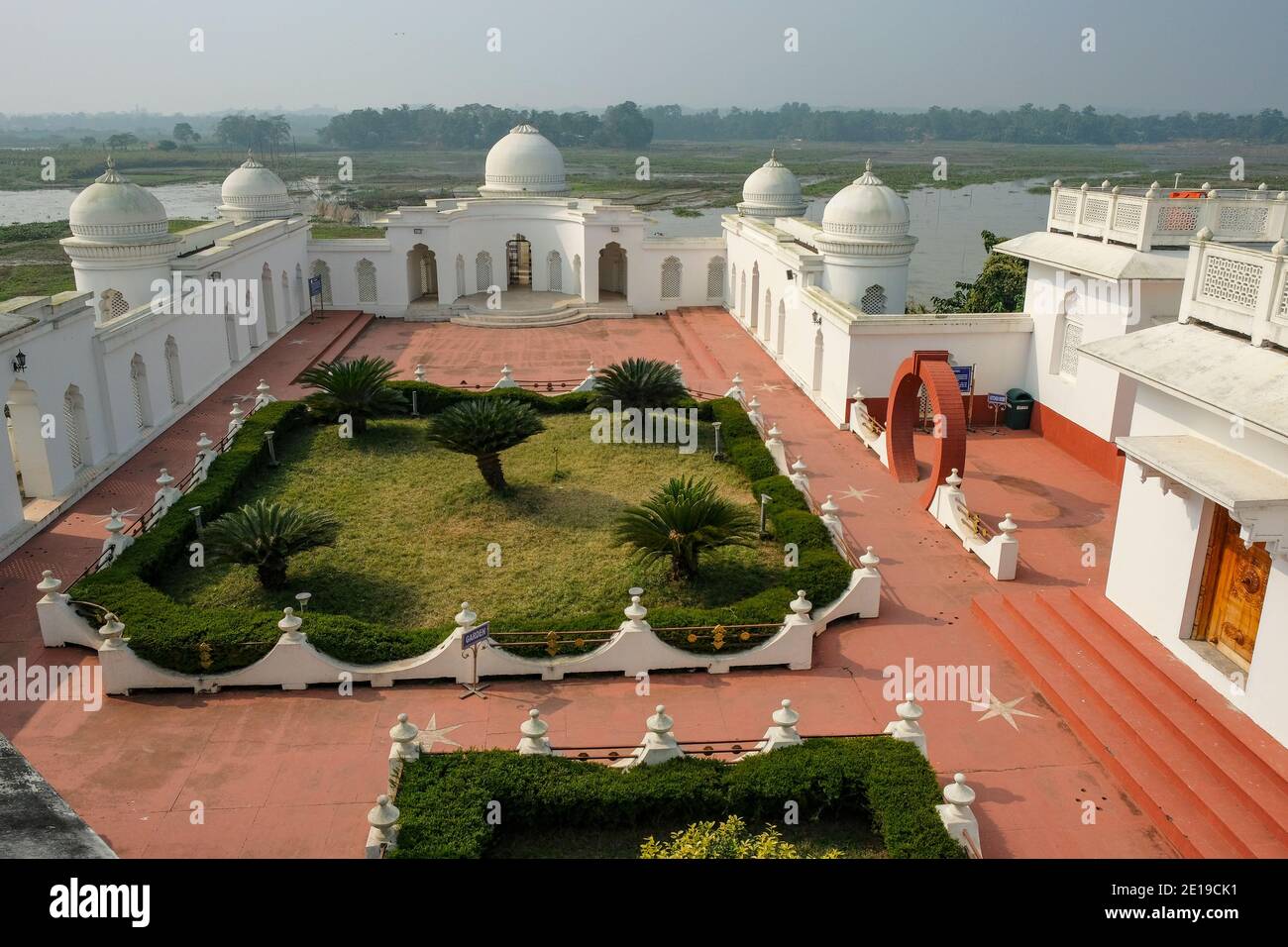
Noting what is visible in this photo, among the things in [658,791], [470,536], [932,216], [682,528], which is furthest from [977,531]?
[932,216]

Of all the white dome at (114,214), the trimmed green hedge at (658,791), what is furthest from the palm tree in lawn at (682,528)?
the white dome at (114,214)

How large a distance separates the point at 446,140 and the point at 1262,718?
172 meters

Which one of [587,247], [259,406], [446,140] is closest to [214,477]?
[259,406]

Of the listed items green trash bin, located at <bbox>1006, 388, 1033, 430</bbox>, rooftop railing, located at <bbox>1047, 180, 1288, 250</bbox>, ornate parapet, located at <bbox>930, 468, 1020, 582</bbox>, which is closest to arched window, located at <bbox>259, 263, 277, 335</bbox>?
green trash bin, located at <bbox>1006, 388, 1033, 430</bbox>

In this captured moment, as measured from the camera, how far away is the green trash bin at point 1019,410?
72.6ft

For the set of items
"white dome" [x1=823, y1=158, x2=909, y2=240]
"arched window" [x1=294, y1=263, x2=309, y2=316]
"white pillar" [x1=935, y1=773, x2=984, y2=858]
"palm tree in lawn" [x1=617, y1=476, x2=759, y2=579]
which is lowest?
"white pillar" [x1=935, y1=773, x2=984, y2=858]

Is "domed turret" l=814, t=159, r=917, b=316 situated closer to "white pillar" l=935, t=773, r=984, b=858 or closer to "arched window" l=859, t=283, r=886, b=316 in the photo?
"arched window" l=859, t=283, r=886, b=316

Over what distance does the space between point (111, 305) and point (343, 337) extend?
8791mm

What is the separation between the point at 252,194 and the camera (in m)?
34.2

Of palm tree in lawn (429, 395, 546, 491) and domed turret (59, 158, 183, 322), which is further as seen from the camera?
domed turret (59, 158, 183, 322)

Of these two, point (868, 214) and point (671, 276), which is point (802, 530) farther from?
point (671, 276)

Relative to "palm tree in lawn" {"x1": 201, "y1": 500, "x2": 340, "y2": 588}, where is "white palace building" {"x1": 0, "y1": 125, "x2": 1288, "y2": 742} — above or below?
above

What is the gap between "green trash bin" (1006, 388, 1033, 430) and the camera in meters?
22.1

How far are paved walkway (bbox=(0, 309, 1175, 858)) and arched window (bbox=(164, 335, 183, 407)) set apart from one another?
23.9 feet
